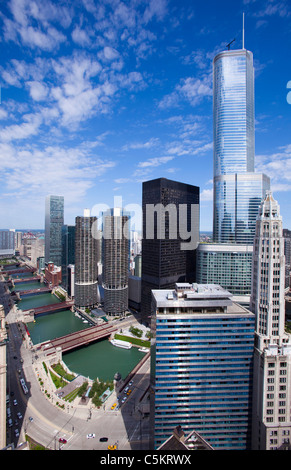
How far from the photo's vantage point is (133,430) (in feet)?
77.0

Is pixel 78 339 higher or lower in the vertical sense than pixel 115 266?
lower

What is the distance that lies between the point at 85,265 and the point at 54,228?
4429cm

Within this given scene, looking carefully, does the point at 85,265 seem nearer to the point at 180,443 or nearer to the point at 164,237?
the point at 164,237

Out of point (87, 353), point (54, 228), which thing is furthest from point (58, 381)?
point (54, 228)

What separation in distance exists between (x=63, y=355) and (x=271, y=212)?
1450 inches

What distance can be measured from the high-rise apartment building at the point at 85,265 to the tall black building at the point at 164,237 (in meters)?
16.1

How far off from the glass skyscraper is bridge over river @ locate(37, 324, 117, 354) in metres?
31.8

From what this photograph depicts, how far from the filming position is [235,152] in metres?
54.7

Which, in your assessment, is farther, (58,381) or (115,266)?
(115,266)

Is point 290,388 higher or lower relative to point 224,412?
higher

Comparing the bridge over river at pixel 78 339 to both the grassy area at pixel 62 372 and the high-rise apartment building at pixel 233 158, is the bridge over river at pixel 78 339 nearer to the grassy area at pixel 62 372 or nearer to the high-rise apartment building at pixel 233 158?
the grassy area at pixel 62 372

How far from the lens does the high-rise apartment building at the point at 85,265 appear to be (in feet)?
192
